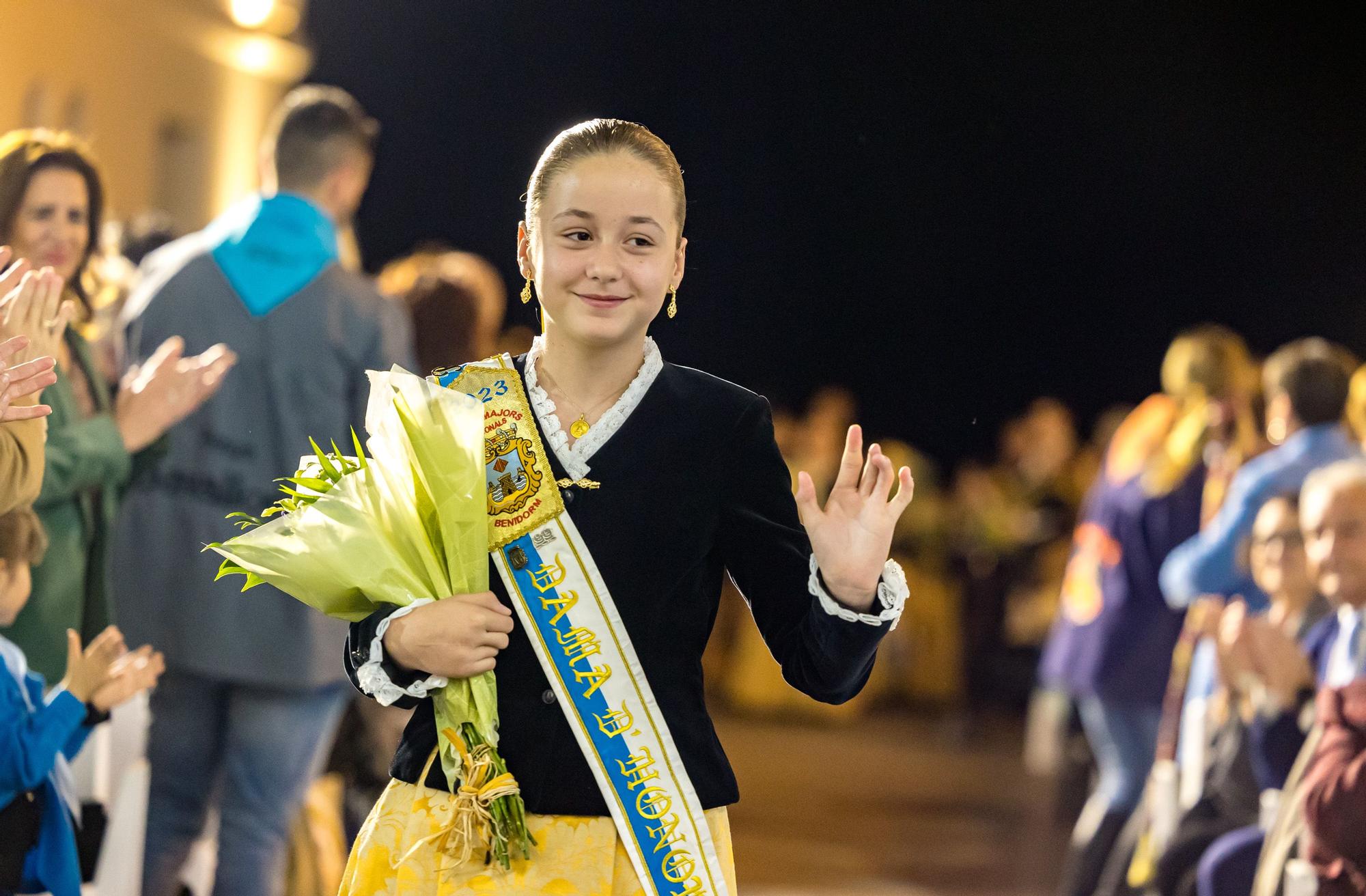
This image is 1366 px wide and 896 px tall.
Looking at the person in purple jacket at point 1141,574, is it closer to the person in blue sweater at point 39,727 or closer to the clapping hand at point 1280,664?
the clapping hand at point 1280,664

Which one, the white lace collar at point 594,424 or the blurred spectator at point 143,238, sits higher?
the blurred spectator at point 143,238

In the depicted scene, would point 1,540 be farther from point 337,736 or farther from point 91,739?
point 337,736

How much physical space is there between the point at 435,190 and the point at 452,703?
318 centimetres

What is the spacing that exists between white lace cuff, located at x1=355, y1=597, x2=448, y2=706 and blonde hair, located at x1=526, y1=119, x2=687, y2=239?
39 cm

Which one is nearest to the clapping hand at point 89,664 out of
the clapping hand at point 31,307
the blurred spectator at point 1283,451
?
the clapping hand at point 31,307

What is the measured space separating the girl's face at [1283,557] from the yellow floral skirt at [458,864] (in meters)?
1.95

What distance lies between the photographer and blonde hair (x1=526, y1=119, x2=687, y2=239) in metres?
1.40

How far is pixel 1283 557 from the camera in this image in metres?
2.93

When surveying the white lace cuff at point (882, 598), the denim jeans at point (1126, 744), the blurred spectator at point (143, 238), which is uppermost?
the blurred spectator at point (143, 238)

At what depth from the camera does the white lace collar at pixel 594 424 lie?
1.43 meters

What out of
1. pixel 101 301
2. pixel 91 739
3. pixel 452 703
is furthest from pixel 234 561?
pixel 101 301

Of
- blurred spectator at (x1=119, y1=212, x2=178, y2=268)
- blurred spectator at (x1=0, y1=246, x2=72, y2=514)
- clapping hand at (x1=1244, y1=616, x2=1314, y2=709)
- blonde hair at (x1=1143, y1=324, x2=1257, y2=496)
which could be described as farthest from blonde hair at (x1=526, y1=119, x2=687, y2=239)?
blonde hair at (x1=1143, y1=324, x2=1257, y2=496)

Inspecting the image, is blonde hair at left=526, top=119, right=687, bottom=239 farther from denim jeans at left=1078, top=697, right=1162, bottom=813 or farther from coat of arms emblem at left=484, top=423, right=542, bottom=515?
denim jeans at left=1078, top=697, right=1162, bottom=813

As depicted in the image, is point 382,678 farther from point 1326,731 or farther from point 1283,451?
point 1283,451
